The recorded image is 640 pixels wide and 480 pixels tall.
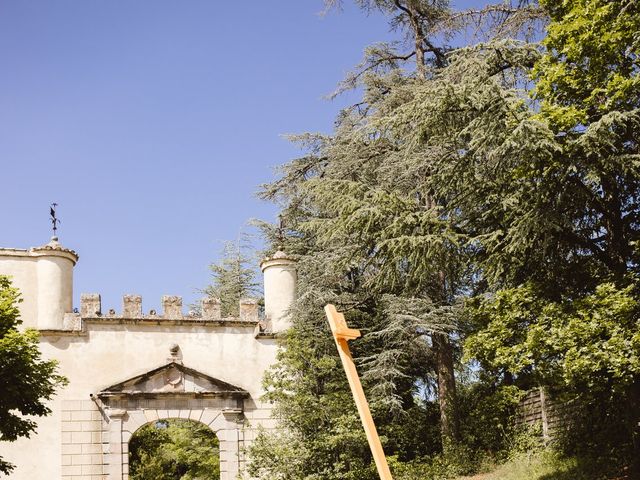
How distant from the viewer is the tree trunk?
20.1 metres

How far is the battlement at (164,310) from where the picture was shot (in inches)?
765

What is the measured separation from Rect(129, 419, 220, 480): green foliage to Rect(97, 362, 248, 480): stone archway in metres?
6.14

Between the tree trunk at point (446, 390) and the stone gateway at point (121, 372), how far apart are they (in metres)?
3.77

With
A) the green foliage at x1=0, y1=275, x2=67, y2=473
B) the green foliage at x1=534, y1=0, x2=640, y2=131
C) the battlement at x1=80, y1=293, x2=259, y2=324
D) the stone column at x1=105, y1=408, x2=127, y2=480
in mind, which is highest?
the green foliage at x1=534, y1=0, x2=640, y2=131

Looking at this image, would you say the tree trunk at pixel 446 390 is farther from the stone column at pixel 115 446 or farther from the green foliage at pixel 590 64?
the green foliage at pixel 590 64

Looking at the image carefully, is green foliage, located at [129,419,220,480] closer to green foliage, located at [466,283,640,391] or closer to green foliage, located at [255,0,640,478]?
green foliage, located at [255,0,640,478]

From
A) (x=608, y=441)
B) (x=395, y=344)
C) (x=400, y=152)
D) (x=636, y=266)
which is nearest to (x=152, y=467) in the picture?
(x=395, y=344)

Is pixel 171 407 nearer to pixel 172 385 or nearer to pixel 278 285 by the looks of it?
pixel 172 385

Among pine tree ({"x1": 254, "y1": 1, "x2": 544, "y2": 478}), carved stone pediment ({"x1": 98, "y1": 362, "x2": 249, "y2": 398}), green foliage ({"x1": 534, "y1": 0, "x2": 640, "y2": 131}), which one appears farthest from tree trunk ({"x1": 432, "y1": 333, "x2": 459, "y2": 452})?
green foliage ({"x1": 534, "y1": 0, "x2": 640, "y2": 131})

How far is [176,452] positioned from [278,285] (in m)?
9.02

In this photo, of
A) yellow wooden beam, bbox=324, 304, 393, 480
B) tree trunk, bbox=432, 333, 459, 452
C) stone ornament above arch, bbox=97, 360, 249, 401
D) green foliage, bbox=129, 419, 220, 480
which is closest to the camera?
yellow wooden beam, bbox=324, 304, 393, 480

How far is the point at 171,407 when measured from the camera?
19375 mm

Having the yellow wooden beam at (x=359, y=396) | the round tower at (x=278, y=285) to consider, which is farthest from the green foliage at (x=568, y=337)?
the yellow wooden beam at (x=359, y=396)

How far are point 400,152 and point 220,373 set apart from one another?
6392 millimetres
